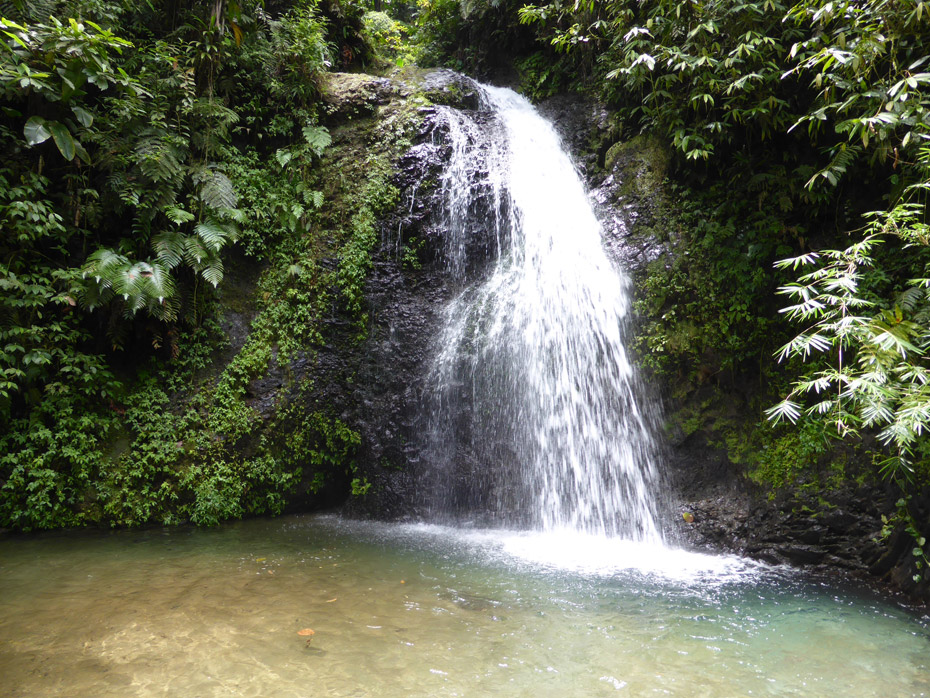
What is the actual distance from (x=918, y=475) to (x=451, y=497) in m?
4.01

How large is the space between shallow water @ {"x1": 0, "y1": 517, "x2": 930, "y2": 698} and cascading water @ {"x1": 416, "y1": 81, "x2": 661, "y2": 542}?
27.1 inches

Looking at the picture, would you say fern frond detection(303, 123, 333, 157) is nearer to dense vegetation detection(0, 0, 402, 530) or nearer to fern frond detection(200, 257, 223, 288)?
dense vegetation detection(0, 0, 402, 530)

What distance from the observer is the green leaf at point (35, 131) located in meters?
5.05

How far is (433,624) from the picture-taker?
3.04 metres

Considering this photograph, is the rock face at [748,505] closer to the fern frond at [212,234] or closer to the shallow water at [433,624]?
the shallow water at [433,624]

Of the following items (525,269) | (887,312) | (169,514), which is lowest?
(169,514)

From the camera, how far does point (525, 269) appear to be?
21.5 feet

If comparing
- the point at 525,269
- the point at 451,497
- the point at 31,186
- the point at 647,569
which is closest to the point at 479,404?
the point at 451,497

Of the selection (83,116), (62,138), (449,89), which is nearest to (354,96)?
(449,89)

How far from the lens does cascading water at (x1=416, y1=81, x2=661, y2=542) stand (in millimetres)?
5227

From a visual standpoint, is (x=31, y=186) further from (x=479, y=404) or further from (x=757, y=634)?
(x=757, y=634)

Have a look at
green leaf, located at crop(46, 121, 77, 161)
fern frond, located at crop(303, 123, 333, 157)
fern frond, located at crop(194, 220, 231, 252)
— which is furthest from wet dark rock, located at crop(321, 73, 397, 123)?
green leaf, located at crop(46, 121, 77, 161)

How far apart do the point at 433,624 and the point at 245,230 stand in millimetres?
5384

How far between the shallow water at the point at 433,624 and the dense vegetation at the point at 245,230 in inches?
49.2
